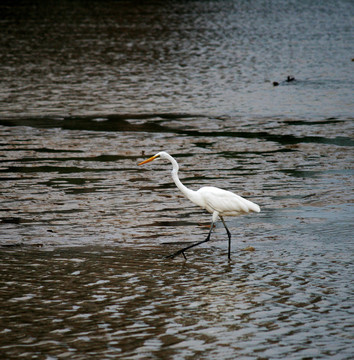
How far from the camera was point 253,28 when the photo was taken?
4012 cm

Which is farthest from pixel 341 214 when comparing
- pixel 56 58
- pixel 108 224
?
pixel 56 58

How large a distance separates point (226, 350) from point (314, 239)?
3744 mm

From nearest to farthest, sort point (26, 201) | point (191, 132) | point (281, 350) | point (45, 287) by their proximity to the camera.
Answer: point (281, 350)
point (45, 287)
point (26, 201)
point (191, 132)

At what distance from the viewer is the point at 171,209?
38.1ft

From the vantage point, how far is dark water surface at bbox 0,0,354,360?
7.25 m

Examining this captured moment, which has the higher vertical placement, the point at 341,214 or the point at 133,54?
the point at 133,54

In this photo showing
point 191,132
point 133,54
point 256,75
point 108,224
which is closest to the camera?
point 108,224

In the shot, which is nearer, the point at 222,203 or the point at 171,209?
the point at 222,203

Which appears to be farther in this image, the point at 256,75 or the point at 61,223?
the point at 256,75

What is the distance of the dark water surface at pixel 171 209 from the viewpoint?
7.25 m

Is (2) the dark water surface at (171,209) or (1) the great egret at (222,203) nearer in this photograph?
(2) the dark water surface at (171,209)

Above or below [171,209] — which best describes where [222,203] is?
above

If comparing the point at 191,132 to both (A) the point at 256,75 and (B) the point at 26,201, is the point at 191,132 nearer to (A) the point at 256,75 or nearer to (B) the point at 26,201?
(B) the point at 26,201

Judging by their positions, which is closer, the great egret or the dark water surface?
the dark water surface
